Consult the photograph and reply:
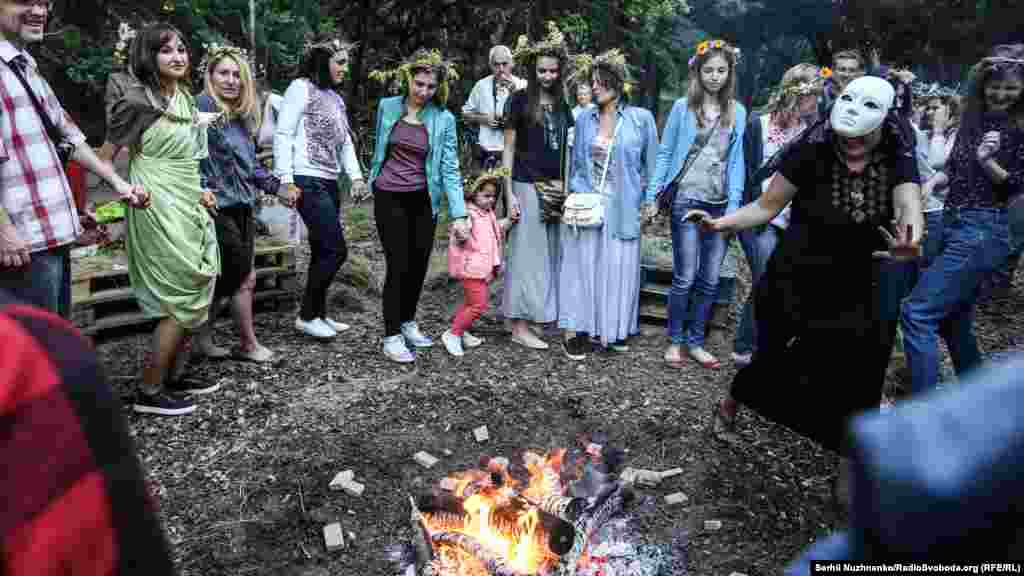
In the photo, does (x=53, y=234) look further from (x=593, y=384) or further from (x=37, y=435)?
(x=593, y=384)

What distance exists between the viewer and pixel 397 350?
4867 millimetres

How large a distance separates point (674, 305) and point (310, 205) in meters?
2.62

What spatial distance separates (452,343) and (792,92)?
2864 mm

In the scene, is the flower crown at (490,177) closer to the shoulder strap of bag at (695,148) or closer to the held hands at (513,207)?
the held hands at (513,207)

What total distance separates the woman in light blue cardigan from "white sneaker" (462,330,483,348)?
19.1 inches

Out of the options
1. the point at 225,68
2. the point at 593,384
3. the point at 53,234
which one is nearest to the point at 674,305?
the point at 593,384

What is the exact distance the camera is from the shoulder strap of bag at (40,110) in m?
2.84

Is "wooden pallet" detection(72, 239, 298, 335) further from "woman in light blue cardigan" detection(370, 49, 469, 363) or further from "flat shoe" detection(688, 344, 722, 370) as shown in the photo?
"flat shoe" detection(688, 344, 722, 370)

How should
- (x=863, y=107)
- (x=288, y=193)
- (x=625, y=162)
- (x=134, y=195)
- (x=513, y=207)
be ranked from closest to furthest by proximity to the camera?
(x=863, y=107), (x=134, y=195), (x=288, y=193), (x=625, y=162), (x=513, y=207)

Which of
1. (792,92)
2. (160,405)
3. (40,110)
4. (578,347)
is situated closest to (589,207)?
(578,347)

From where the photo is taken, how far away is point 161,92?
375cm

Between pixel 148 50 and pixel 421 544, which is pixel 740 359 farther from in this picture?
pixel 148 50

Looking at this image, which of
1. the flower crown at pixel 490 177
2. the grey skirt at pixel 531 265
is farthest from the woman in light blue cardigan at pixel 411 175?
the grey skirt at pixel 531 265

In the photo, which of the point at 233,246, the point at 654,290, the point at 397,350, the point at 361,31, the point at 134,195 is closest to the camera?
the point at 134,195
